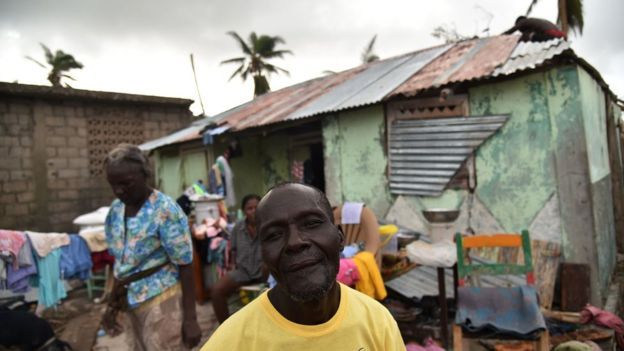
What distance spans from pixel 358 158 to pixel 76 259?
419 cm

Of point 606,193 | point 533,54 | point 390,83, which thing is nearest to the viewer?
point 533,54

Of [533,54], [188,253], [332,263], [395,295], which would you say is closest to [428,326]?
[395,295]

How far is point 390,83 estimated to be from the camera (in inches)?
266

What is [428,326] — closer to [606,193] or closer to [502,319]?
[502,319]

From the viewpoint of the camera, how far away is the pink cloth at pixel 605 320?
394 centimetres

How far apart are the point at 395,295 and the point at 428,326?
Answer: 509 millimetres

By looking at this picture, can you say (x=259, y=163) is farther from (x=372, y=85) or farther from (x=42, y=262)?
(x=42, y=262)

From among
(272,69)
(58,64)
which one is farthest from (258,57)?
(58,64)

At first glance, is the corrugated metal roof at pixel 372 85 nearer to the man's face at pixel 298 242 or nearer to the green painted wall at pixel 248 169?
the green painted wall at pixel 248 169

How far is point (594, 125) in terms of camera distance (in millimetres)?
5566

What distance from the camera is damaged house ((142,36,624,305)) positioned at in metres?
4.82

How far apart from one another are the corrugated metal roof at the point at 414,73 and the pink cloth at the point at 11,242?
13.9 feet

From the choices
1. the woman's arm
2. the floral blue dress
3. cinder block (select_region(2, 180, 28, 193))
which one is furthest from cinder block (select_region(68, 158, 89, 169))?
the woman's arm

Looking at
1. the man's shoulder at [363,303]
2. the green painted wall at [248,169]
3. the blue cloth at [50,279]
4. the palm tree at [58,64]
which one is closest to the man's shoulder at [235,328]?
the man's shoulder at [363,303]
